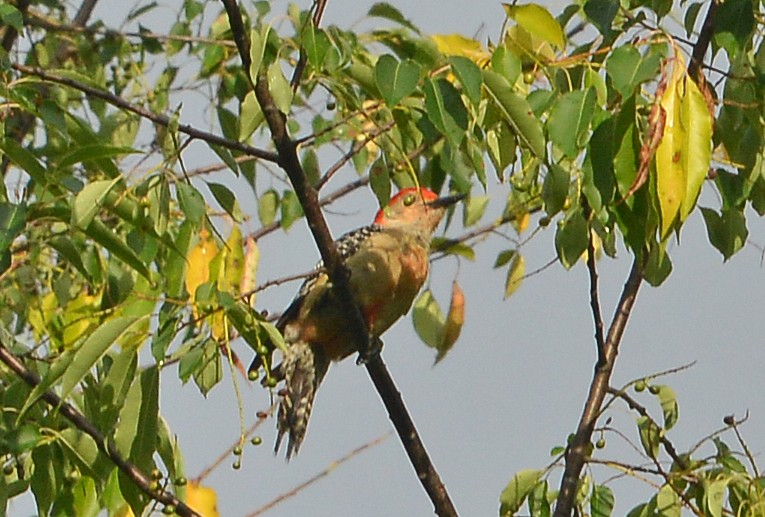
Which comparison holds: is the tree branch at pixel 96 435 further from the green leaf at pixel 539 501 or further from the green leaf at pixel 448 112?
the green leaf at pixel 448 112

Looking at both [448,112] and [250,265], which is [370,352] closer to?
[250,265]

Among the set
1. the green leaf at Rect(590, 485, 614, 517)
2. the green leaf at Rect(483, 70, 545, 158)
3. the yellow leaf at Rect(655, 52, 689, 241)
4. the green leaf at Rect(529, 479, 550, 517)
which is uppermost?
the green leaf at Rect(483, 70, 545, 158)

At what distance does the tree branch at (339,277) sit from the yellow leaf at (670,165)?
0.87 metres

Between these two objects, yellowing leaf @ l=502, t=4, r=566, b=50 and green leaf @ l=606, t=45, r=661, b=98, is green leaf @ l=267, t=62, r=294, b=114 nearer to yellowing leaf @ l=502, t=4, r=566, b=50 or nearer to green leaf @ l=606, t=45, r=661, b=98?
yellowing leaf @ l=502, t=4, r=566, b=50

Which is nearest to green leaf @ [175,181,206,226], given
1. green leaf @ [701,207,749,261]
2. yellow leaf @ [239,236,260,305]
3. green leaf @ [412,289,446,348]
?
yellow leaf @ [239,236,260,305]

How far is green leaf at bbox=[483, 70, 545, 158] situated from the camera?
279 centimetres

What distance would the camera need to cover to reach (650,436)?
3395 millimetres

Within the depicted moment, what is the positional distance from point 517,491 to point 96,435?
1031 millimetres

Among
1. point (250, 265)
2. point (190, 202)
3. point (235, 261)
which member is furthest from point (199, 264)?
point (190, 202)

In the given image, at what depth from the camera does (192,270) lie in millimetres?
3543

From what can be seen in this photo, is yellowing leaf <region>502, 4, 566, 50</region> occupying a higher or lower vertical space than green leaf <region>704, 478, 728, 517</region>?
higher

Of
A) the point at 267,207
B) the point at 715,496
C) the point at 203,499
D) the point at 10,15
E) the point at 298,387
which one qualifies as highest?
the point at 267,207

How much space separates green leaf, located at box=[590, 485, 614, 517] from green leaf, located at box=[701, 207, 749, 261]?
2.09 feet

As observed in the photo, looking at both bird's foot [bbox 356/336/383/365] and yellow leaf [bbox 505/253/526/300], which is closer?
bird's foot [bbox 356/336/383/365]
